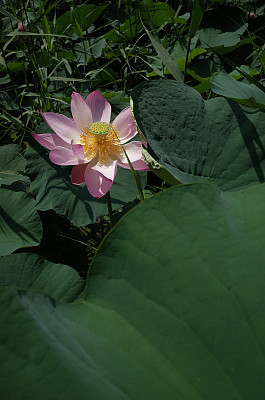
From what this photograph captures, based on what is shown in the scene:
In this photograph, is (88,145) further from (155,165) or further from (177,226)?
(177,226)

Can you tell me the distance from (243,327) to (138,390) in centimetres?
17

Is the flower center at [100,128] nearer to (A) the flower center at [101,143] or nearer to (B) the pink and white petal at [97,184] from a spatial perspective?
(A) the flower center at [101,143]

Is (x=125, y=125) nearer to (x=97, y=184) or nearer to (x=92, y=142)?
(x=92, y=142)

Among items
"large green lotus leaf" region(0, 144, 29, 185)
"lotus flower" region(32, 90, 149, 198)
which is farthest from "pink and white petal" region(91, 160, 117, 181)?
"large green lotus leaf" region(0, 144, 29, 185)

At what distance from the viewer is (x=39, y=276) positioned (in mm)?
1144

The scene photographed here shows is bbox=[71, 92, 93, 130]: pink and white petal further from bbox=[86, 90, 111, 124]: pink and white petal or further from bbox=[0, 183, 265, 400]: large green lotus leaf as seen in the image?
bbox=[0, 183, 265, 400]: large green lotus leaf

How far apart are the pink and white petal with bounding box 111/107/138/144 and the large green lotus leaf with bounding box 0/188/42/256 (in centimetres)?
34

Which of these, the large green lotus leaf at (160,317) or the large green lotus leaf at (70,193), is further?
the large green lotus leaf at (70,193)

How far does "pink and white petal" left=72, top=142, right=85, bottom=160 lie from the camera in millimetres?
1123

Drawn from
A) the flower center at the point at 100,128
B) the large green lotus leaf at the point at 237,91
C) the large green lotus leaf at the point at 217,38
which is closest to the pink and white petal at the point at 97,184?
the flower center at the point at 100,128

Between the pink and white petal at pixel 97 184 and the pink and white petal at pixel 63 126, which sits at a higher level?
the pink and white petal at pixel 63 126

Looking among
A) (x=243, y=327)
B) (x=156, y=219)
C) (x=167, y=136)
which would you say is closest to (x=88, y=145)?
(x=167, y=136)

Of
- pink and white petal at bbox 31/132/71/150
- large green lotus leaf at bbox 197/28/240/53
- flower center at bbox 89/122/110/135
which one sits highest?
pink and white petal at bbox 31/132/71/150

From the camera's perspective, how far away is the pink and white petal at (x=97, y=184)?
112 centimetres
